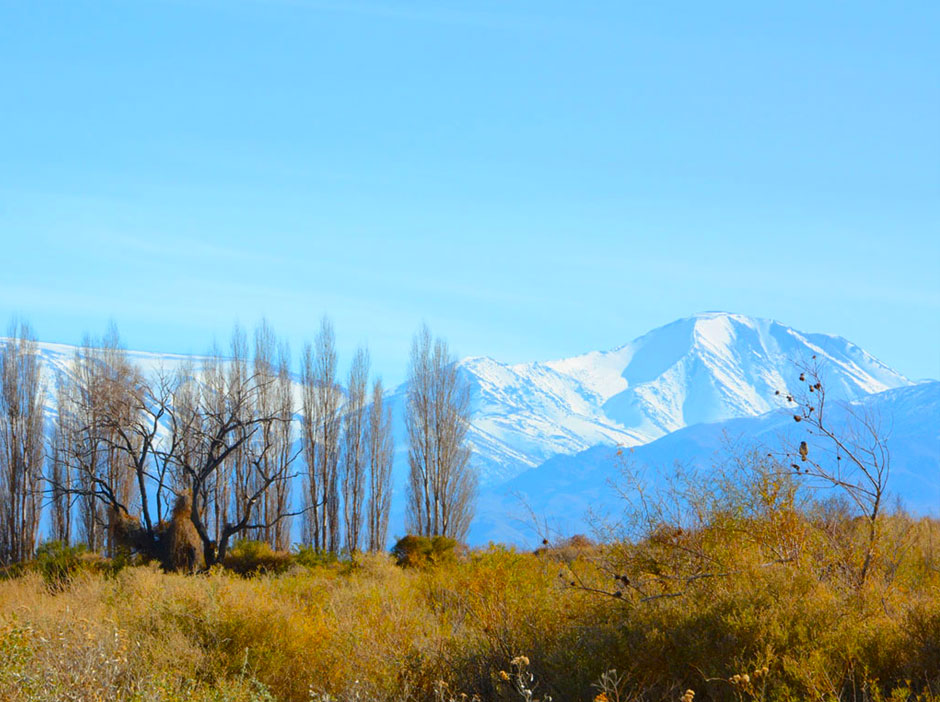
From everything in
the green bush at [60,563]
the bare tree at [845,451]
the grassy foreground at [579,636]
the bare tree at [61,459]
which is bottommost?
the grassy foreground at [579,636]

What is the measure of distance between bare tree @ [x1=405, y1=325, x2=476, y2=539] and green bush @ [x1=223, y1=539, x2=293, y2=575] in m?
14.1

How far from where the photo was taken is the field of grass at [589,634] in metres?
7.06

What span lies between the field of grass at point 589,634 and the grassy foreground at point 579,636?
19 millimetres

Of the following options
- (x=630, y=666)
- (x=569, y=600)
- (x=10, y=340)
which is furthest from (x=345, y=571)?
(x=10, y=340)

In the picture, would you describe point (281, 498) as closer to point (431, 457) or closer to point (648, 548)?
point (431, 457)

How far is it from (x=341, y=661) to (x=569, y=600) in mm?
2462

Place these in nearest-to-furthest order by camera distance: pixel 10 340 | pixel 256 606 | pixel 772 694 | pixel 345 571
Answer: pixel 772 694 < pixel 256 606 < pixel 345 571 < pixel 10 340

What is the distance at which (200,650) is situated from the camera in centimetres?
1025

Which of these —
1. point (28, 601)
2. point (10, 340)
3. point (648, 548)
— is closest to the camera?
point (648, 548)

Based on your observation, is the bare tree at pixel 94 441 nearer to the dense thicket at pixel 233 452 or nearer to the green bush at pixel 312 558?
the dense thicket at pixel 233 452

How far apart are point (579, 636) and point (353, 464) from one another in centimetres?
3262

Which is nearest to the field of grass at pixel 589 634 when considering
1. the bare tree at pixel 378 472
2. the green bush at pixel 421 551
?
the green bush at pixel 421 551

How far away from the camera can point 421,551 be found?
21.8 metres

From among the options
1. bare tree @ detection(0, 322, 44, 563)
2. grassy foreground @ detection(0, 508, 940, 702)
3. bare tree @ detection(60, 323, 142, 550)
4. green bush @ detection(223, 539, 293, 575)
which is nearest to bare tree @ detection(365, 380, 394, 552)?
bare tree @ detection(60, 323, 142, 550)
